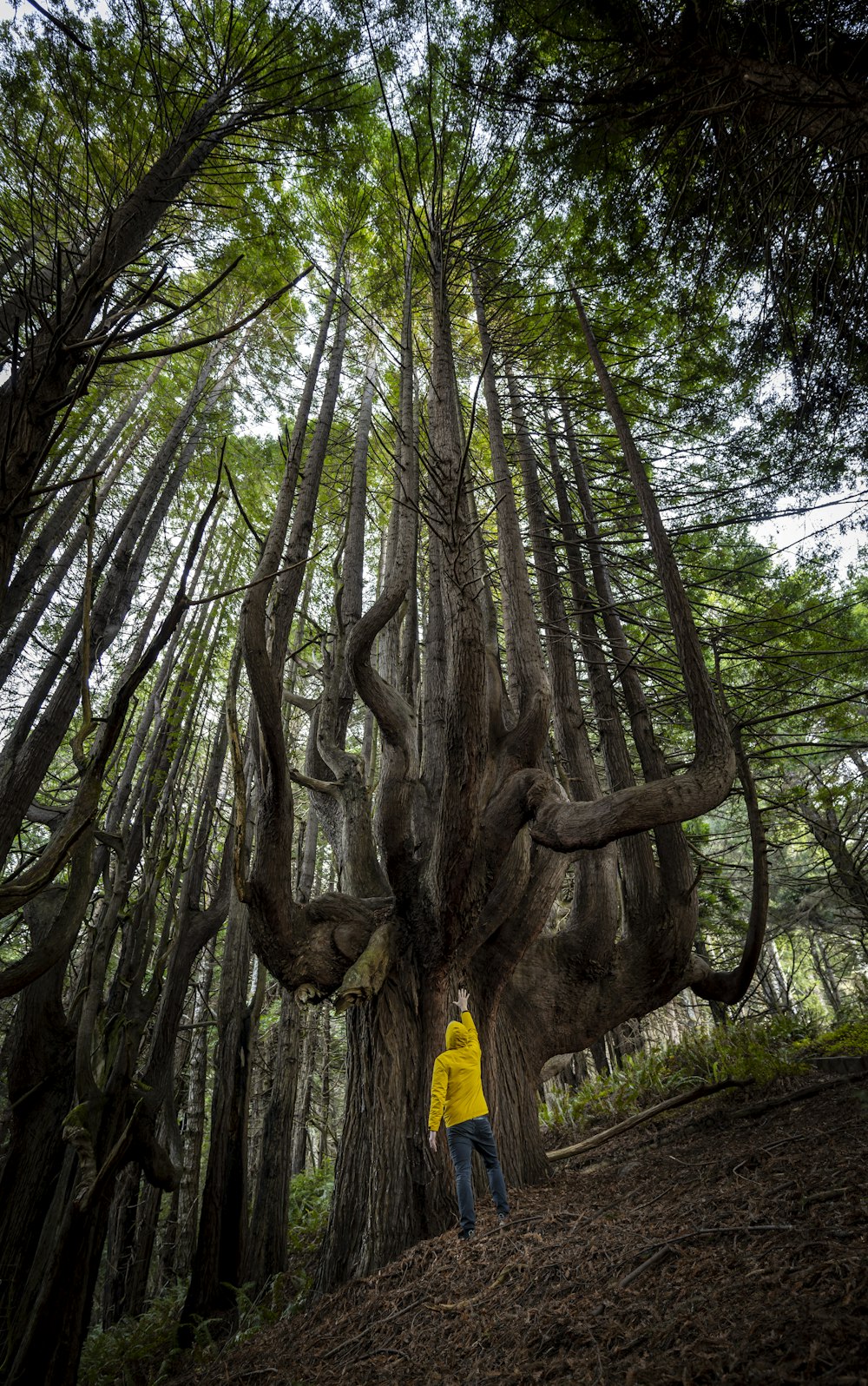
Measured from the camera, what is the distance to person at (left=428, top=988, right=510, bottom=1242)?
336 centimetres

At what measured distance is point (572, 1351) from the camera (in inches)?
70.8

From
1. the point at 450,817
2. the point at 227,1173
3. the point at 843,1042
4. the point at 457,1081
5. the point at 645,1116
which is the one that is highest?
the point at 450,817

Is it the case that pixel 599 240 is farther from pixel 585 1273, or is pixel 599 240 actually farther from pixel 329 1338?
pixel 329 1338

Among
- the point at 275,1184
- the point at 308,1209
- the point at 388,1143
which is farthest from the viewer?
the point at 308,1209

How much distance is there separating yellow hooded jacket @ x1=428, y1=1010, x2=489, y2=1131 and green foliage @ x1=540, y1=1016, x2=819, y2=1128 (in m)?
3.64

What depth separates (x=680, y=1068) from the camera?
7.14 metres

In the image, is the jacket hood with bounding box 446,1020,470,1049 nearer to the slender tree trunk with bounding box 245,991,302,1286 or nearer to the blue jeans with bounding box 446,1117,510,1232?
the blue jeans with bounding box 446,1117,510,1232

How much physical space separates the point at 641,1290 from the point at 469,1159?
1.64 metres

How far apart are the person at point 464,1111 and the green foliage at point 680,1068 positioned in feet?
11.7

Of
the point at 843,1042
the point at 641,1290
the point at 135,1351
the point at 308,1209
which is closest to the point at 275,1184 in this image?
the point at 135,1351

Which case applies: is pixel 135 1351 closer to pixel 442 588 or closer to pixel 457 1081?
pixel 457 1081

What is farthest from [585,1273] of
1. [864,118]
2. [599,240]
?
[599,240]

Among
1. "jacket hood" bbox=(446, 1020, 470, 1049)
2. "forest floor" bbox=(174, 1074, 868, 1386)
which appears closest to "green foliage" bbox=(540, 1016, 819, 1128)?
"forest floor" bbox=(174, 1074, 868, 1386)

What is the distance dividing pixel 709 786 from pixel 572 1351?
258cm
